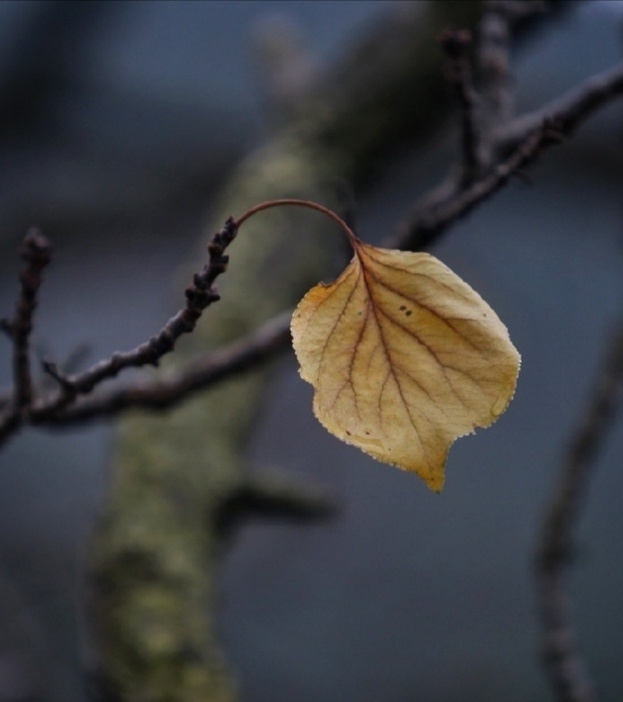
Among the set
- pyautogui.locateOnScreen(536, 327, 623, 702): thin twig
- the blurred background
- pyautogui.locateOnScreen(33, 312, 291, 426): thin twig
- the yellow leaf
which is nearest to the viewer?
the yellow leaf

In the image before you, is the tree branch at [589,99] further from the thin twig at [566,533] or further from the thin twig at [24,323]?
the thin twig at [566,533]

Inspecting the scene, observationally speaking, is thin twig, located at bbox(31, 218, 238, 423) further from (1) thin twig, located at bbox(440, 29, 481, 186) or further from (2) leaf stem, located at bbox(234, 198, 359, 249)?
(1) thin twig, located at bbox(440, 29, 481, 186)

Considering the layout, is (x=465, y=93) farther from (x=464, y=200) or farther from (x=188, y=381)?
(x=188, y=381)

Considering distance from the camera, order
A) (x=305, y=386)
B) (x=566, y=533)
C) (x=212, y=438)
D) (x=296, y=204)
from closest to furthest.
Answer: (x=296, y=204) < (x=566, y=533) < (x=212, y=438) < (x=305, y=386)

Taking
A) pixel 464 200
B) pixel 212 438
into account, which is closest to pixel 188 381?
pixel 464 200

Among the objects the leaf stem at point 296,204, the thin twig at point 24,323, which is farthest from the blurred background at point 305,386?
the leaf stem at point 296,204

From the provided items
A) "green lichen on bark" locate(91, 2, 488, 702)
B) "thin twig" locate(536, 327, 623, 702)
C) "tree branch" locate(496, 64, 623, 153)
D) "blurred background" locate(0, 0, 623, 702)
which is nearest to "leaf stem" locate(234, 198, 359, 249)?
"tree branch" locate(496, 64, 623, 153)

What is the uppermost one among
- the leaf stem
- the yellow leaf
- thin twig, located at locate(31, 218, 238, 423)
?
the leaf stem
